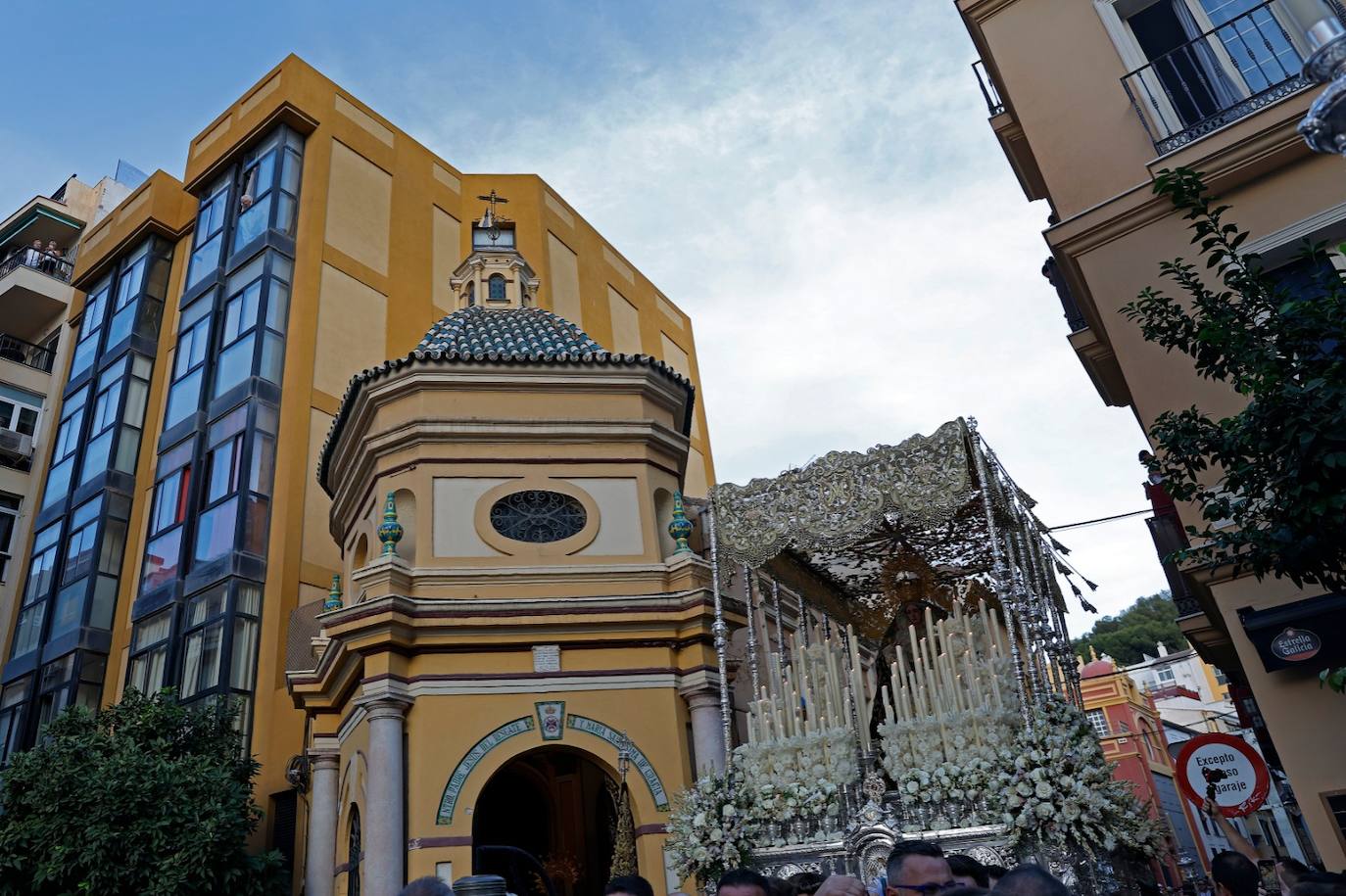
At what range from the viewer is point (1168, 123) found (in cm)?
1115

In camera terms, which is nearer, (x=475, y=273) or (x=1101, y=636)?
(x=475, y=273)

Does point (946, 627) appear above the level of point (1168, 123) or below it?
below

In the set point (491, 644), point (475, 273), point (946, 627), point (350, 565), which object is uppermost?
point (475, 273)

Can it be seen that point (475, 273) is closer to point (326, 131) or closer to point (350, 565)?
point (350, 565)

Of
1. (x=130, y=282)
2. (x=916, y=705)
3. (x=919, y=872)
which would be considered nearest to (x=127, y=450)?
(x=130, y=282)

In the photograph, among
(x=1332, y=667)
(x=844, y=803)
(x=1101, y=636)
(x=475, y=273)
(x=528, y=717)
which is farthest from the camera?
(x=1101, y=636)

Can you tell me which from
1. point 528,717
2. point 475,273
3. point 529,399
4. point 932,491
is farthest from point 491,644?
point 475,273

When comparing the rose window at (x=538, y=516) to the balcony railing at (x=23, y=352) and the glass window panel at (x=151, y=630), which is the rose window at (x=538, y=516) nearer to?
the glass window panel at (x=151, y=630)

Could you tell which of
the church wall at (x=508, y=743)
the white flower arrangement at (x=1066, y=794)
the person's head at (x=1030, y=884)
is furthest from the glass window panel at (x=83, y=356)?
the person's head at (x=1030, y=884)

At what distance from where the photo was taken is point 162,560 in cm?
2009

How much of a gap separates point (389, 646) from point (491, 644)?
1156mm

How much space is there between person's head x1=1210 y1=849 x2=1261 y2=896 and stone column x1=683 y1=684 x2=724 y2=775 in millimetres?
6633

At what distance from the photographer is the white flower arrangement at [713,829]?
9.40 metres

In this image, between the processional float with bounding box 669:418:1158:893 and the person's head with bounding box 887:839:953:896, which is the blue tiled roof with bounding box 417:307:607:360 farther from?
the person's head with bounding box 887:839:953:896
